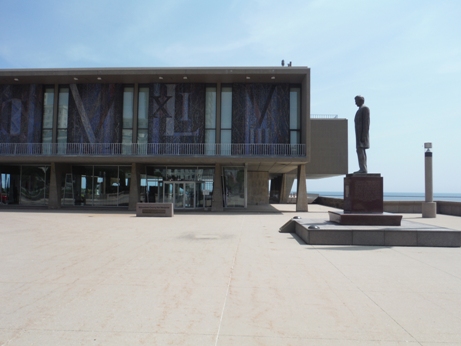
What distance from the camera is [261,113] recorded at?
90.3 ft

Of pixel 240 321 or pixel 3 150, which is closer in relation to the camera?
pixel 240 321

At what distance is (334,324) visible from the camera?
176 inches

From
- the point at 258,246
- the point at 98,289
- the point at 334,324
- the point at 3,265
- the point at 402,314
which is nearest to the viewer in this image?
the point at 334,324

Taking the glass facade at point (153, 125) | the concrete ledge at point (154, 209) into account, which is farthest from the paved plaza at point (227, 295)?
the glass facade at point (153, 125)

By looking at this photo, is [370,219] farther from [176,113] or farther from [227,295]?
[176,113]

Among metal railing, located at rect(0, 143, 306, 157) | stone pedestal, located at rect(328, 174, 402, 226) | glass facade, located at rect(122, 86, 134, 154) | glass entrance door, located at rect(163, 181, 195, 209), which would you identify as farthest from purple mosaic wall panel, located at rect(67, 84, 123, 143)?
stone pedestal, located at rect(328, 174, 402, 226)

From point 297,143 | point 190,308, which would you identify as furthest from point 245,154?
point 190,308

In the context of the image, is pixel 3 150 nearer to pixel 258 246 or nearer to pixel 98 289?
pixel 258 246

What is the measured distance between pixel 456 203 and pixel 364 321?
23.5m

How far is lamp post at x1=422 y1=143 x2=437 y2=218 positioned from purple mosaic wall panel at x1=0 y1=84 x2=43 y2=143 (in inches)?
1022

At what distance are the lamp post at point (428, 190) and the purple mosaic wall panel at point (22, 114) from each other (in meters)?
26.0

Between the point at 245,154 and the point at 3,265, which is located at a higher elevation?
the point at 245,154

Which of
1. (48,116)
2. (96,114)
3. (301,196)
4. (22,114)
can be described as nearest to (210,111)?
(96,114)

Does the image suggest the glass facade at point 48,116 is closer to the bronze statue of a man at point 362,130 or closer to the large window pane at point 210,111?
the large window pane at point 210,111
